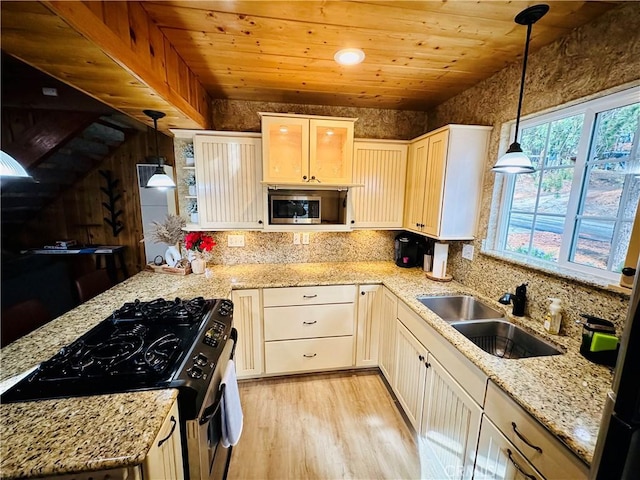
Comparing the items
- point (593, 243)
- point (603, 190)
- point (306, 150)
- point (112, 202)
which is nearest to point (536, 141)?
point (603, 190)

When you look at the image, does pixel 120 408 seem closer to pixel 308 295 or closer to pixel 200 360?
pixel 200 360

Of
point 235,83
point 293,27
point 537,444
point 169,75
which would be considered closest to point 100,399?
point 537,444

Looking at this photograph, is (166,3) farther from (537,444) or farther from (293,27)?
(537,444)

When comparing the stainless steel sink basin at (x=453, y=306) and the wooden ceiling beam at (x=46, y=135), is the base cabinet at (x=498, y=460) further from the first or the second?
the wooden ceiling beam at (x=46, y=135)

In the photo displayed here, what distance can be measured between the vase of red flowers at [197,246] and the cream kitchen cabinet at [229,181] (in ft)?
0.38

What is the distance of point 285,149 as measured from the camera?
2238mm

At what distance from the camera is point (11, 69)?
186 centimetres

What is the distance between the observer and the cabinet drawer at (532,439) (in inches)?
31.8

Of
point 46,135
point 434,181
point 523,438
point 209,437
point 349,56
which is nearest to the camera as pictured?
point 523,438

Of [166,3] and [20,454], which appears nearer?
[20,454]

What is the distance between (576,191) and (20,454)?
8.11ft

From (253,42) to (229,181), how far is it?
1.09 metres

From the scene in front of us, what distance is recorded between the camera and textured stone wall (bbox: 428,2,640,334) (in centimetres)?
118

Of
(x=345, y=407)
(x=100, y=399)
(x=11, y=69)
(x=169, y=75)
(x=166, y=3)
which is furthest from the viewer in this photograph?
(x=345, y=407)
